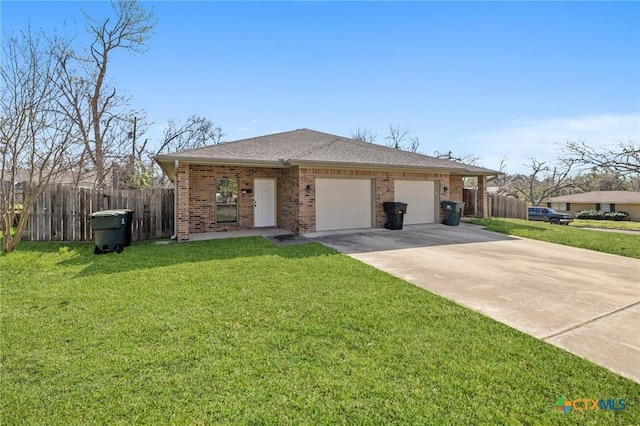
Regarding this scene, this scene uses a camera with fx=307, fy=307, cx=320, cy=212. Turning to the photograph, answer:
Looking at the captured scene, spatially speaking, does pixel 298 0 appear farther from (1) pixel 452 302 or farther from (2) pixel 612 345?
(2) pixel 612 345

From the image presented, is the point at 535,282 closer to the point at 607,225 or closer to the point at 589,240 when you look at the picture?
→ the point at 589,240

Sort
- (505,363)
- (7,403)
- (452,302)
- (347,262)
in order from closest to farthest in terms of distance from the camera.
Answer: (7,403) < (505,363) < (452,302) < (347,262)

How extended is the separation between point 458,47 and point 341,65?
14.9 ft

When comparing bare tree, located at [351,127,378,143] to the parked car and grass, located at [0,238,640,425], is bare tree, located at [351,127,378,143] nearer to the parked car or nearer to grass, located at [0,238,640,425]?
the parked car

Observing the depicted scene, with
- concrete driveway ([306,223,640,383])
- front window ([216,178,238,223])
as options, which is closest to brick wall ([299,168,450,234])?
concrete driveway ([306,223,640,383])

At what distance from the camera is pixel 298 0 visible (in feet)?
28.6

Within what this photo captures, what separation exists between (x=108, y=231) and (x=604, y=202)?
1914 inches

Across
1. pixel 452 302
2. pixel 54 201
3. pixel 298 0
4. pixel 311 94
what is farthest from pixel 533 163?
pixel 54 201

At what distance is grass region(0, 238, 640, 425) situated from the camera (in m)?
2.13

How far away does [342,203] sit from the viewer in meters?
11.1

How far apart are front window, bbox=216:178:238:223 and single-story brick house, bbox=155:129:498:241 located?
0.03 metres

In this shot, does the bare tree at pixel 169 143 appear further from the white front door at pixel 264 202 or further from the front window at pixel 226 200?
the white front door at pixel 264 202

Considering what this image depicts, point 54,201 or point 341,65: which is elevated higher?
point 341,65

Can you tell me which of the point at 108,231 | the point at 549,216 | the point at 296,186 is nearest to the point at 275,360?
the point at 108,231
